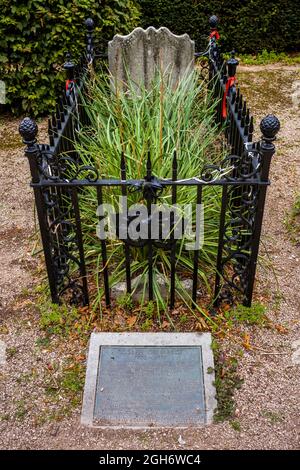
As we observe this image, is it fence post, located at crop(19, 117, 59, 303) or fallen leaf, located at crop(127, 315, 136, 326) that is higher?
fence post, located at crop(19, 117, 59, 303)

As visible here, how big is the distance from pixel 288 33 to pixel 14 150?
491cm

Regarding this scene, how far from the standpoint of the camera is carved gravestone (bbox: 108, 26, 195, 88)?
5.21 metres

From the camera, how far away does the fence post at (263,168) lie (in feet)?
8.85

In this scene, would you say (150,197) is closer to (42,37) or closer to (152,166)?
(152,166)

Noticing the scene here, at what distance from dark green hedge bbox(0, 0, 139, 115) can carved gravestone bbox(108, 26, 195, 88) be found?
0.60 m

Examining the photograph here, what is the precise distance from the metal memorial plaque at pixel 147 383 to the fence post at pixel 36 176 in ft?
1.63

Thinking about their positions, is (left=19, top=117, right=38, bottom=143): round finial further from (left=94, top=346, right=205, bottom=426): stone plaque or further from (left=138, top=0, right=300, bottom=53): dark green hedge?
(left=138, top=0, right=300, bottom=53): dark green hedge

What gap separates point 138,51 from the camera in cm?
527

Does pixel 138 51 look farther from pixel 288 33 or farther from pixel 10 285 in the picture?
pixel 288 33

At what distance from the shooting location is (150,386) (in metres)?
2.88

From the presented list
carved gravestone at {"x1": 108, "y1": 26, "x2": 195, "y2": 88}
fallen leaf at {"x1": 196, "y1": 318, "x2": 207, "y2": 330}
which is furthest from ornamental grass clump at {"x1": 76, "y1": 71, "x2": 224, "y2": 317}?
carved gravestone at {"x1": 108, "y1": 26, "x2": 195, "y2": 88}

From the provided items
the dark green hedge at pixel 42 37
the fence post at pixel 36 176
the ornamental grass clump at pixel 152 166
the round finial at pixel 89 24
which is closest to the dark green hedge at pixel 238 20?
the dark green hedge at pixel 42 37

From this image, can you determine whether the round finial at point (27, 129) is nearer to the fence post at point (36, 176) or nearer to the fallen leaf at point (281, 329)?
the fence post at point (36, 176)

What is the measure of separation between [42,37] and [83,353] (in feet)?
12.7
